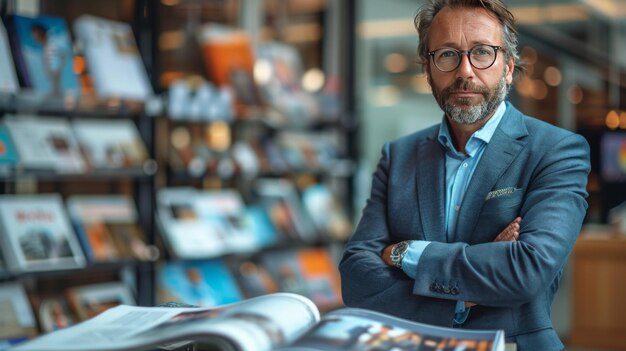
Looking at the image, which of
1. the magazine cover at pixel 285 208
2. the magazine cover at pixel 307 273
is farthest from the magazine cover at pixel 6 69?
the magazine cover at pixel 307 273

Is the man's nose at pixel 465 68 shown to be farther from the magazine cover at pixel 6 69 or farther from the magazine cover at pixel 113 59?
the magazine cover at pixel 113 59

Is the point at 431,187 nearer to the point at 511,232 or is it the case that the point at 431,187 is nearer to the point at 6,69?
the point at 511,232

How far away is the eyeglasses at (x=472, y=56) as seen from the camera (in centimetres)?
188

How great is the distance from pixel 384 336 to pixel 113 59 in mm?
3514

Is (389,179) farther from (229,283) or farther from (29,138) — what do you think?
(229,283)

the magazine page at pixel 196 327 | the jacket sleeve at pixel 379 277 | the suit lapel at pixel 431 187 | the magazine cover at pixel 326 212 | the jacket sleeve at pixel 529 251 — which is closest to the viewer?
the magazine page at pixel 196 327

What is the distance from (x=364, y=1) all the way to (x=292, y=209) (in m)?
2.54

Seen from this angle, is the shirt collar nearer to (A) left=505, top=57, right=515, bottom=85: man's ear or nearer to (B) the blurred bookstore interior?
(A) left=505, top=57, right=515, bottom=85: man's ear

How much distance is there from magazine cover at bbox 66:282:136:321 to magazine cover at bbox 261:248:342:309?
1.30 meters

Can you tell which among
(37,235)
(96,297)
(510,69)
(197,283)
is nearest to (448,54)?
(510,69)

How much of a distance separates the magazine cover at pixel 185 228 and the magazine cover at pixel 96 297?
15.0 inches

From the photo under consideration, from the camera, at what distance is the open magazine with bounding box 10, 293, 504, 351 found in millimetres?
1314

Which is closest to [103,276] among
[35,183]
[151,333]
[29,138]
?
[35,183]

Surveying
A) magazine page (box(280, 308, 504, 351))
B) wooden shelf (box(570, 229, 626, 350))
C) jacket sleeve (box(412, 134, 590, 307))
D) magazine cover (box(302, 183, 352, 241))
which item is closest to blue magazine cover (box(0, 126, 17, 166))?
magazine cover (box(302, 183, 352, 241))
